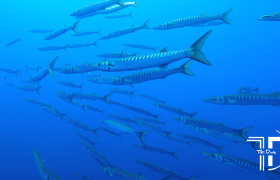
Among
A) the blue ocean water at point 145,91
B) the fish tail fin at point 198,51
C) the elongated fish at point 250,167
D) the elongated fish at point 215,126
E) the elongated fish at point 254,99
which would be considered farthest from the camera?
the blue ocean water at point 145,91

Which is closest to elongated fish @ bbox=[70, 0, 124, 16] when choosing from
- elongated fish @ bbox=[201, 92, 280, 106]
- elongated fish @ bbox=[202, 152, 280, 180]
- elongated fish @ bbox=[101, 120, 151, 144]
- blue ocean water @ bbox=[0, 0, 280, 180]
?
elongated fish @ bbox=[101, 120, 151, 144]

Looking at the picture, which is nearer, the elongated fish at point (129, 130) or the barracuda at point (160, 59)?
the barracuda at point (160, 59)

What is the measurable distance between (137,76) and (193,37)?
1751 inches

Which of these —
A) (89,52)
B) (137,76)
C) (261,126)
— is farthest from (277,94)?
(89,52)

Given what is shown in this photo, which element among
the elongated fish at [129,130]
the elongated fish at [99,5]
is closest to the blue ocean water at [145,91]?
the elongated fish at [129,130]

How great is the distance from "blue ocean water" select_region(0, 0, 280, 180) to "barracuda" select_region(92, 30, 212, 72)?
15.9 feet

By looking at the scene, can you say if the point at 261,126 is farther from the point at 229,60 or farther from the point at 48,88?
the point at 48,88

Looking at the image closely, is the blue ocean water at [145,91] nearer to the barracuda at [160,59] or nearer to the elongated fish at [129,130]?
the elongated fish at [129,130]

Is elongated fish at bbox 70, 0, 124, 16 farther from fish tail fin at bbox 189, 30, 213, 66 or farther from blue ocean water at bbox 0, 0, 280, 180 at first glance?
blue ocean water at bbox 0, 0, 280, 180

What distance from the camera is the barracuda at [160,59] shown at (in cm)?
276

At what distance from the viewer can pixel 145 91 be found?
26.5m

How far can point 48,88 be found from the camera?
25188mm

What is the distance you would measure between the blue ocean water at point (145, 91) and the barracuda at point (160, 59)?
4.84 metres

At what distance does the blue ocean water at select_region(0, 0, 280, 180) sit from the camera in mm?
9875
